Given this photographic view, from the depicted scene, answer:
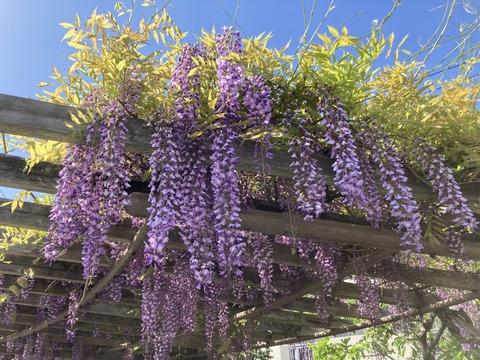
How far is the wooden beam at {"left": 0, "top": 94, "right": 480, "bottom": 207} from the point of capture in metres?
1.88

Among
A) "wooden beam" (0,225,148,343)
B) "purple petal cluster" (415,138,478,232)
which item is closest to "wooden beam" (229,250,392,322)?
"purple petal cluster" (415,138,478,232)

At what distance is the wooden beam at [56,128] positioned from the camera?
1.88 m

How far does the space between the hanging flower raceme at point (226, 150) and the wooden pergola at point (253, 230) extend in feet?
0.40

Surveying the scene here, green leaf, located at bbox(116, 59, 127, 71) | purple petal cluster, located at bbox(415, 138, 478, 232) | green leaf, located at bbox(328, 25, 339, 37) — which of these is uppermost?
Result: green leaf, located at bbox(328, 25, 339, 37)

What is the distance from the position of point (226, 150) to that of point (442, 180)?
102 cm

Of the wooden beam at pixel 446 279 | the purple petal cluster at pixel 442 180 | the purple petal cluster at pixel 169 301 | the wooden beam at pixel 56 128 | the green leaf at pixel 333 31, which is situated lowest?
the purple petal cluster at pixel 169 301

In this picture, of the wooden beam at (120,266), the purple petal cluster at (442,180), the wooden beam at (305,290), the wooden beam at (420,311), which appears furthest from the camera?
the wooden beam at (420,311)

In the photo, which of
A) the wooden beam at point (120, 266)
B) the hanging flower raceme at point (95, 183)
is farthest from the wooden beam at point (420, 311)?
the hanging flower raceme at point (95, 183)

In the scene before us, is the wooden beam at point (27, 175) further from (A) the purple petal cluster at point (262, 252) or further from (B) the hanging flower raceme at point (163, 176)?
(A) the purple petal cluster at point (262, 252)

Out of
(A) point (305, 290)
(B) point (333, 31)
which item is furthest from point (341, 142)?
(A) point (305, 290)

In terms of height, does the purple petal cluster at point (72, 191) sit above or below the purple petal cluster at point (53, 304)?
above

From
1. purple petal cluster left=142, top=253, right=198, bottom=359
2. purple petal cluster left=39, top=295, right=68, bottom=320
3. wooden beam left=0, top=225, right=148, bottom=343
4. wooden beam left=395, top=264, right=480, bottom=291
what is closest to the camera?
wooden beam left=0, top=225, right=148, bottom=343

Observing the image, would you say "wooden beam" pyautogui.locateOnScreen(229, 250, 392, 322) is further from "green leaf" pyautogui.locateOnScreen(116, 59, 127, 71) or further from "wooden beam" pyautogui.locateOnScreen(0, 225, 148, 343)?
"green leaf" pyautogui.locateOnScreen(116, 59, 127, 71)

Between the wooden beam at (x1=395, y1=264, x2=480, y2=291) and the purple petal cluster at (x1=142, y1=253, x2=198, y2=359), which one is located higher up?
the wooden beam at (x1=395, y1=264, x2=480, y2=291)
